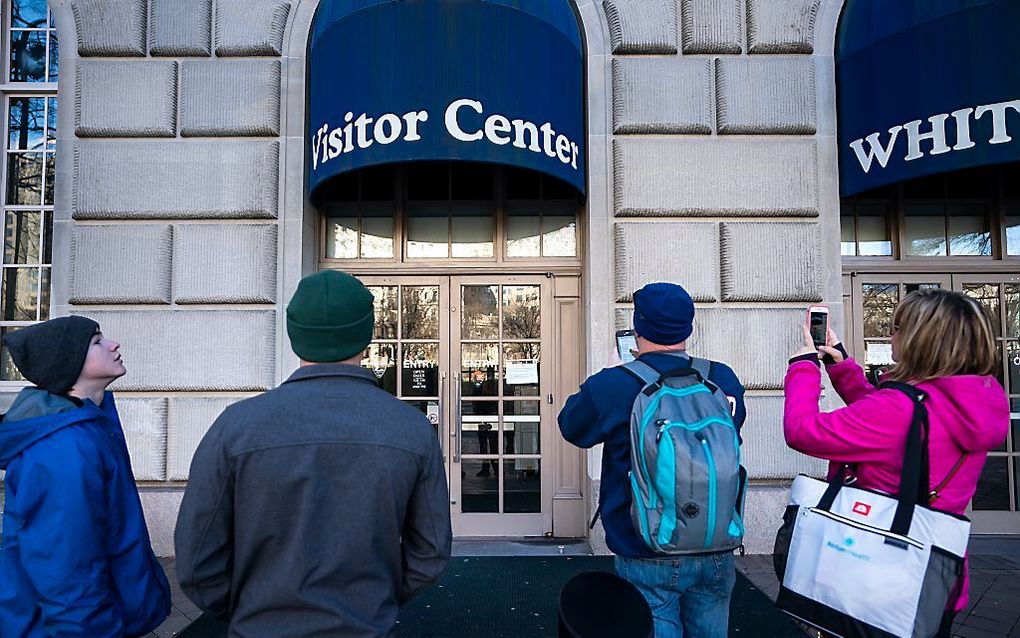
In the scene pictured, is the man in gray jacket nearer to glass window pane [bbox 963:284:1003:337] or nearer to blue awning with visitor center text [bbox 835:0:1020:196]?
blue awning with visitor center text [bbox 835:0:1020:196]

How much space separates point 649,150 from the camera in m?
5.41

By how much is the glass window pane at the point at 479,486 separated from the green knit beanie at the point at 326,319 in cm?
441

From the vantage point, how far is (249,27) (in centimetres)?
547

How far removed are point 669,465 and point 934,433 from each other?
0.89 meters

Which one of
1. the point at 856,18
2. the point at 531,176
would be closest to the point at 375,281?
the point at 531,176

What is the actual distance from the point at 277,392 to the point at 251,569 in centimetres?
44

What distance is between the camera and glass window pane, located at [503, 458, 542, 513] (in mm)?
5781

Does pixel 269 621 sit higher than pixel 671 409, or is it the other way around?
pixel 671 409

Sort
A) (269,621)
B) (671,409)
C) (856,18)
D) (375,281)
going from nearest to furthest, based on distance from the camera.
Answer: (269,621), (671,409), (856,18), (375,281)

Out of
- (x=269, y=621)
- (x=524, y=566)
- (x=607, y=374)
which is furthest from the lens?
(x=524, y=566)

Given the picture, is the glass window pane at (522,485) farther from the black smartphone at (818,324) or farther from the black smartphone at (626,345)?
the black smartphone at (818,324)

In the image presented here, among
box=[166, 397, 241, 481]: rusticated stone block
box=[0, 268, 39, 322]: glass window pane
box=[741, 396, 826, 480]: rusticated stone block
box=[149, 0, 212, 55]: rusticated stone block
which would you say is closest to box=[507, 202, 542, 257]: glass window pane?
box=[741, 396, 826, 480]: rusticated stone block

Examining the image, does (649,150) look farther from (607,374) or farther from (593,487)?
(607,374)

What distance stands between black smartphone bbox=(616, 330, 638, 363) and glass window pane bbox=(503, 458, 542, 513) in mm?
3428
